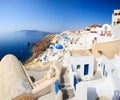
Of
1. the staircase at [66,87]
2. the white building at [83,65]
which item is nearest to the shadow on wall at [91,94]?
the staircase at [66,87]

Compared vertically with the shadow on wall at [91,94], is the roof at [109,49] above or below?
above

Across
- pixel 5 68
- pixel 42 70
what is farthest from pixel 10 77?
pixel 42 70

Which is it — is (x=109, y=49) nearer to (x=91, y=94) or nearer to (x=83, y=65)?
(x=83, y=65)

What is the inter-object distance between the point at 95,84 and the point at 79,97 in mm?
1496

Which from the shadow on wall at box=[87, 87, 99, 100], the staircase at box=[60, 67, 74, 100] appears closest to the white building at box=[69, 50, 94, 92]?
the staircase at box=[60, 67, 74, 100]

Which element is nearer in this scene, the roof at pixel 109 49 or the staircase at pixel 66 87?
the staircase at pixel 66 87

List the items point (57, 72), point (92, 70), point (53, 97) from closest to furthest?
point (53, 97) < point (92, 70) < point (57, 72)

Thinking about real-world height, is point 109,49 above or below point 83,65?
above

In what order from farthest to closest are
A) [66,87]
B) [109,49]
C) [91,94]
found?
[109,49], [66,87], [91,94]

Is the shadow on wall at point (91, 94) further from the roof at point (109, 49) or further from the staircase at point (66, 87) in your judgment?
the roof at point (109, 49)

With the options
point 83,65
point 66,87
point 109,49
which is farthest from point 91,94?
point 109,49

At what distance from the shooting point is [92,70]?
12.5 meters

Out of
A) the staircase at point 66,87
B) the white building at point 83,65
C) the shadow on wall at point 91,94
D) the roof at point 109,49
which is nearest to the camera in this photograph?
the shadow on wall at point 91,94

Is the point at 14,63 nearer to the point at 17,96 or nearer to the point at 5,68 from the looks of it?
the point at 5,68
